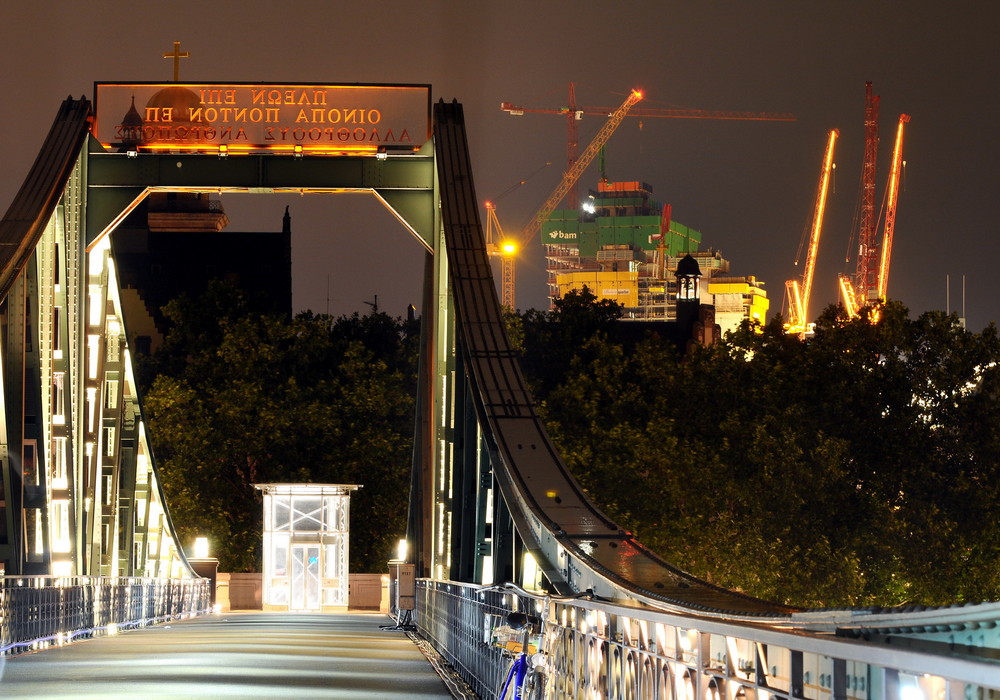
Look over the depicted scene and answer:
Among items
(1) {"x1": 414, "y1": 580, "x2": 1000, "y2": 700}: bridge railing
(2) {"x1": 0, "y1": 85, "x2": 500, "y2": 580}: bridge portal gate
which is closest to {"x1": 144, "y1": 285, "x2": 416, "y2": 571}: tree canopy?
(2) {"x1": 0, "y1": 85, "x2": 500, "y2": 580}: bridge portal gate

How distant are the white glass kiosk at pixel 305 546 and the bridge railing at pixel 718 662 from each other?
107 feet

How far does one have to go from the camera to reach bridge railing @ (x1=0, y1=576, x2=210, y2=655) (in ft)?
63.3

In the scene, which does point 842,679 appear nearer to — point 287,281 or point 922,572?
point 922,572

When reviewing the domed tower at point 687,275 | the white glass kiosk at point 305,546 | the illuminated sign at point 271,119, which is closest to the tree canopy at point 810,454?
the white glass kiosk at point 305,546

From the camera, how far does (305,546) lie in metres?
45.5

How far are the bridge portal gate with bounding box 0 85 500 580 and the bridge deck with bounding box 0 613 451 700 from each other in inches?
91.1

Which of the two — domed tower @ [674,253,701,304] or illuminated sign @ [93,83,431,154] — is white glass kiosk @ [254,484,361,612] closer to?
illuminated sign @ [93,83,431,154]

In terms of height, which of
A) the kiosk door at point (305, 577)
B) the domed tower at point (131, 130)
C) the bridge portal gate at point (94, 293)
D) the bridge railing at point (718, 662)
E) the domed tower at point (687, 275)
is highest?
the domed tower at point (687, 275)

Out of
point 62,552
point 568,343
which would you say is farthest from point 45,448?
point 568,343

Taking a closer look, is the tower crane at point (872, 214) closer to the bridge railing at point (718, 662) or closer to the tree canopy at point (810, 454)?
the tree canopy at point (810, 454)

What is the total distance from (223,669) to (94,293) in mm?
12481

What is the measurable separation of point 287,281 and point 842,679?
99.3m

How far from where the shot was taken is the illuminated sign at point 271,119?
27.5 metres

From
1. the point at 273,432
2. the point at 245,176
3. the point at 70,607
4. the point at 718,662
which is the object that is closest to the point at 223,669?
the point at 70,607
